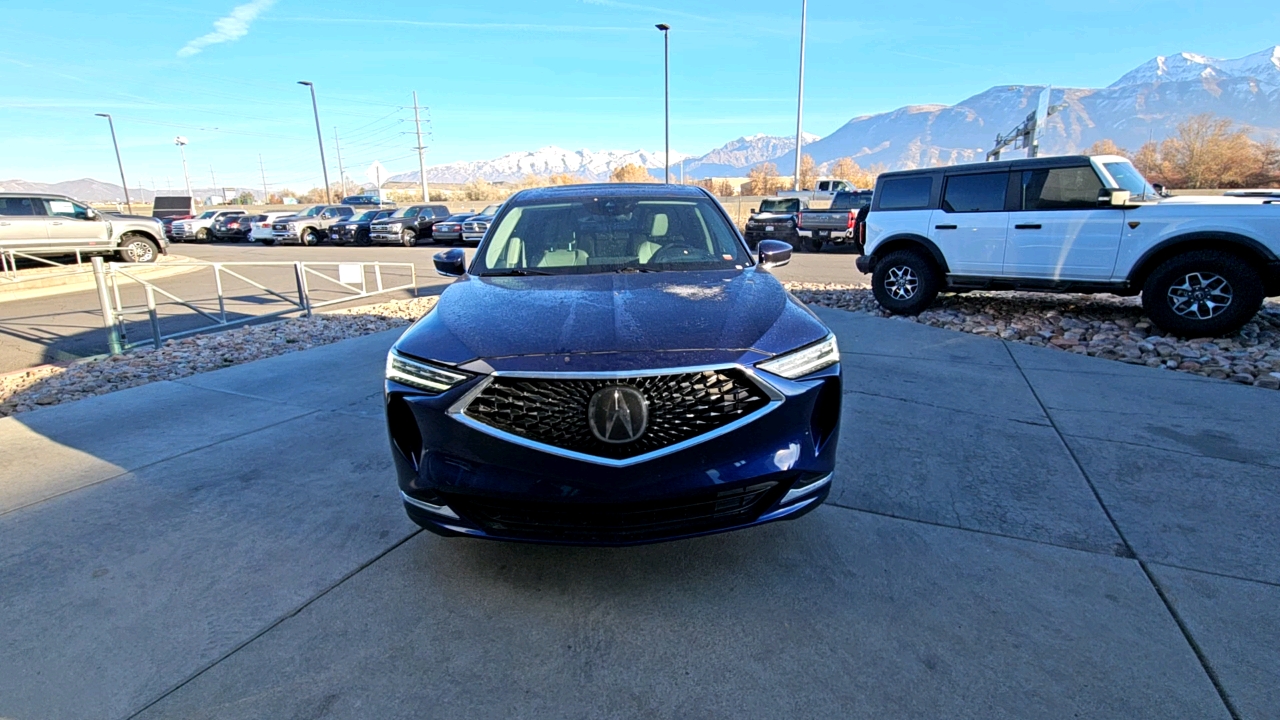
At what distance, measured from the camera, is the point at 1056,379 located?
17.5 feet

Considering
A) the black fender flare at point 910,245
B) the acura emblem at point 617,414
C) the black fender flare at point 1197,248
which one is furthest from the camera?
the black fender flare at point 910,245

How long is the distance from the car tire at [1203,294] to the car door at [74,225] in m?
21.2

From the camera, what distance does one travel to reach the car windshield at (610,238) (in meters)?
3.49

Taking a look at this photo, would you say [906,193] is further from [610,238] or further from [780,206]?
[780,206]

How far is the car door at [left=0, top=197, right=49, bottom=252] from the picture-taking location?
14578mm

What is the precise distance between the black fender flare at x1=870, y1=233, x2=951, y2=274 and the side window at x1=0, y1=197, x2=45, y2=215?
758 inches

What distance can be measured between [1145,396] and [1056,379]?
25.2 inches

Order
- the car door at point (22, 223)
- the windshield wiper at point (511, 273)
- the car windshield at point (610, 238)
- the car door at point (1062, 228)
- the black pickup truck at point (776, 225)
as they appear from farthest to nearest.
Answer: the black pickup truck at point (776, 225) → the car door at point (22, 223) → the car door at point (1062, 228) → the car windshield at point (610, 238) → the windshield wiper at point (511, 273)

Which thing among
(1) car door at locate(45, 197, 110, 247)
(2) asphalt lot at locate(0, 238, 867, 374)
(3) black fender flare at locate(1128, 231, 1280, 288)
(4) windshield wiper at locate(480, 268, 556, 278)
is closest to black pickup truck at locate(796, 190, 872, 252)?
(2) asphalt lot at locate(0, 238, 867, 374)

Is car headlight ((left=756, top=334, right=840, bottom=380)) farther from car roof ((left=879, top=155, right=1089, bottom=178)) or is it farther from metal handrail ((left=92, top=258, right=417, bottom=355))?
metal handrail ((left=92, top=258, right=417, bottom=355))

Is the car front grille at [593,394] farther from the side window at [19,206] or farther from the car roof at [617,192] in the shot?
the side window at [19,206]

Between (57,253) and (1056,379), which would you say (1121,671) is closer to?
(1056,379)

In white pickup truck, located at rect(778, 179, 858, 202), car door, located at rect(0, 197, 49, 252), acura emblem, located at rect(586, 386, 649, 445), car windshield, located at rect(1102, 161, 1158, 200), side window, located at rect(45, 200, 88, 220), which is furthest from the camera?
white pickup truck, located at rect(778, 179, 858, 202)

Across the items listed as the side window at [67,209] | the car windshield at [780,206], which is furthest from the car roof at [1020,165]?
the side window at [67,209]
